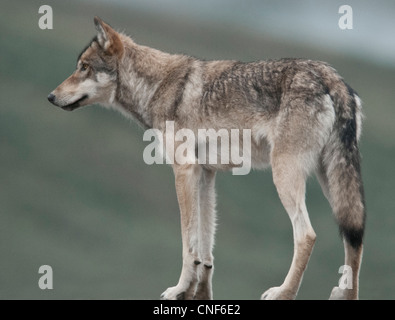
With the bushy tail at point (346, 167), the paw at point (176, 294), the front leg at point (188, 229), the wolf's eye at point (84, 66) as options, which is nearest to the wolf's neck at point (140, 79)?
the wolf's eye at point (84, 66)

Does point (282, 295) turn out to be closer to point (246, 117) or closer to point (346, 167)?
point (346, 167)

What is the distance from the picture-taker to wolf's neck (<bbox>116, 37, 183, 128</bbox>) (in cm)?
1250

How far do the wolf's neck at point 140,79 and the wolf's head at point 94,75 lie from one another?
0.37ft

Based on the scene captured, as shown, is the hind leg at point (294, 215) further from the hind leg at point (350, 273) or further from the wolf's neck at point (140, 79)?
the wolf's neck at point (140, 79)

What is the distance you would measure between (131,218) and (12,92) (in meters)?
19.7

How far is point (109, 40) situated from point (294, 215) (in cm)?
337

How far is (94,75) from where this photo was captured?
1256 centimetres

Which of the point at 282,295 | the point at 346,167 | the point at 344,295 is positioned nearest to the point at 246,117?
the point at 346,167

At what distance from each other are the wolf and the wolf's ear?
0.01 metres

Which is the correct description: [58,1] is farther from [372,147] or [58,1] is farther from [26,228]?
[372,147]

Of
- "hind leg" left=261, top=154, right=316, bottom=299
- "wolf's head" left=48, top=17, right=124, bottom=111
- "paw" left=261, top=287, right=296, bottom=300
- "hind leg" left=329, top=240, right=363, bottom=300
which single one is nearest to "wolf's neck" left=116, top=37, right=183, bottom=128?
"wolf's head" left=48, top=17, right=124, bottom=111

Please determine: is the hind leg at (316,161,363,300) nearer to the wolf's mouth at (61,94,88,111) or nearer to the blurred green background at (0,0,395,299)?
the wolf's mouth at (61,94,88,111)

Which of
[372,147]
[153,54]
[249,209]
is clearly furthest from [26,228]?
[153,54]

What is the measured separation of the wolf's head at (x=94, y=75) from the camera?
12.6 meters
